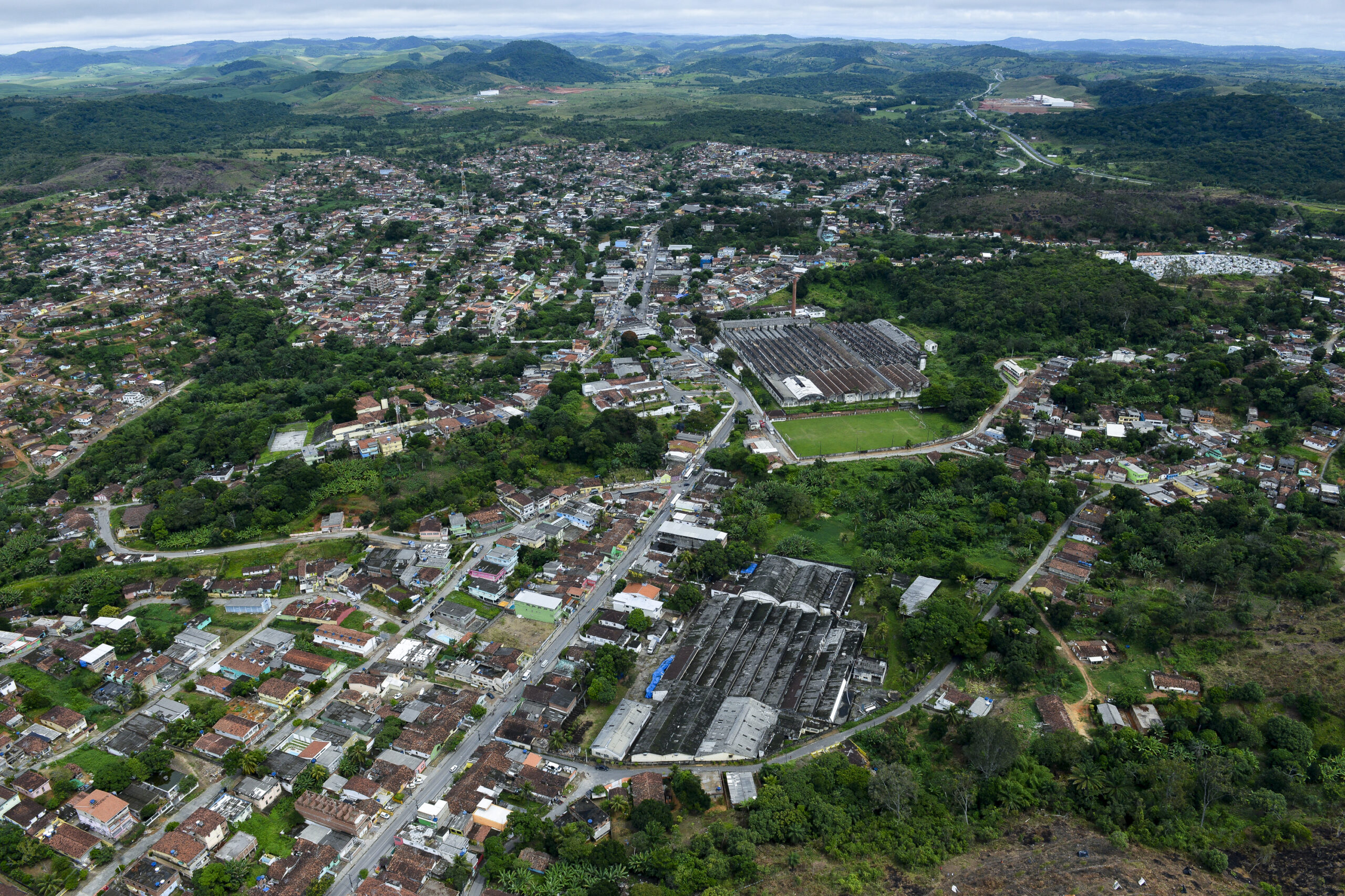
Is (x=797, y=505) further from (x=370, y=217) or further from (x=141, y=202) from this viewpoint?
(x=141, y=202)

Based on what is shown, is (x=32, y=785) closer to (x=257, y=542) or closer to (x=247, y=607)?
(x=247, y=607)

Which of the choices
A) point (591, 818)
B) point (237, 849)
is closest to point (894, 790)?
point (591, 818)

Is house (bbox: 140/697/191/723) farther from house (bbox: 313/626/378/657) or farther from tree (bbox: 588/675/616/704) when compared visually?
tree (bbox: 588/675/616/704)

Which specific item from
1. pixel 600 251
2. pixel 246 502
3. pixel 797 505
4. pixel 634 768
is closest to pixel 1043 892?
pixel 634 768

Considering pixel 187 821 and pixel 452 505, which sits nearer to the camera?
pixel 187 821

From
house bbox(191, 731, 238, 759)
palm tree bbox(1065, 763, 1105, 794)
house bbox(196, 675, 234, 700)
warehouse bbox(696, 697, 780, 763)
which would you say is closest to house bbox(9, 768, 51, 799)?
house bbox(191, 731, 238, 759)

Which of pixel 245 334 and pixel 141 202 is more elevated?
pixel 141 202

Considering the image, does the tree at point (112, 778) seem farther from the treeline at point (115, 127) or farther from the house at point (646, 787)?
the treeline at point (115, 127)
